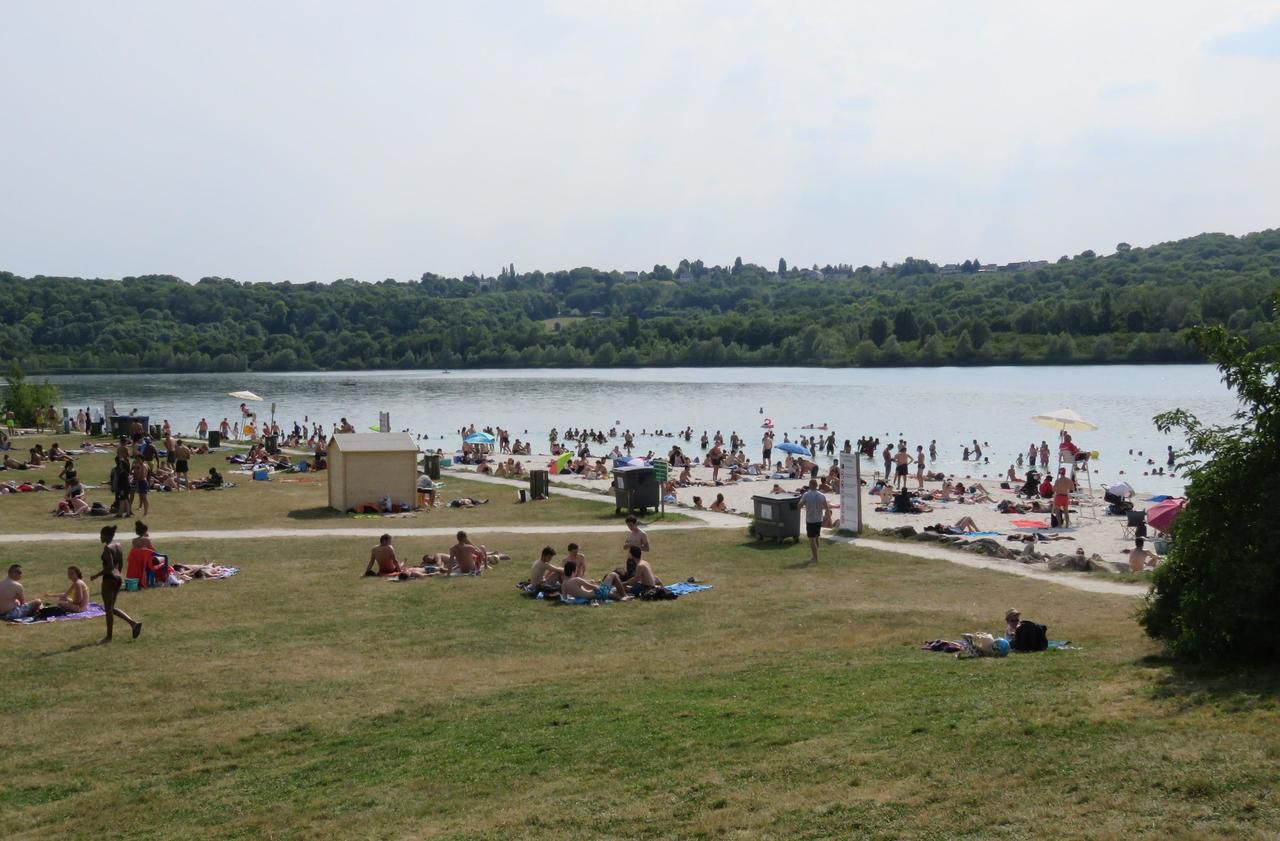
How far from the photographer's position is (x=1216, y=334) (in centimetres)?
1000

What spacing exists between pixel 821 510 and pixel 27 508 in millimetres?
16780

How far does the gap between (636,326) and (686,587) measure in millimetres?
159570

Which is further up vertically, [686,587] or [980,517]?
[686,587]

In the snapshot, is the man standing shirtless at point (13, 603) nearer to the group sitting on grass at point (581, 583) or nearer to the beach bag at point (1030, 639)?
the group sitting on grass at point (581, 583)

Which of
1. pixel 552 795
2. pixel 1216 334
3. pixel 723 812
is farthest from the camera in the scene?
pixel 1216 334

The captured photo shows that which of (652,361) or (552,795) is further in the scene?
(652,361)

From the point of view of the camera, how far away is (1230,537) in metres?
9.27

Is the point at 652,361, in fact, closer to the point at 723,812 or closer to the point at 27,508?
the point at 27,508

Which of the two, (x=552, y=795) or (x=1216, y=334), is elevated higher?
(x=1216, y=334)

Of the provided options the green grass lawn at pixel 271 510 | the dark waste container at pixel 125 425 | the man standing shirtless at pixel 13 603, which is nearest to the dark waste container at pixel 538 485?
the green grass lawn at pixel 271 510

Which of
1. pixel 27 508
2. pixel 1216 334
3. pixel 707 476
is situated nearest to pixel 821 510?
pixel 1216 334

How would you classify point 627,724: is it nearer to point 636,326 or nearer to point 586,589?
point 586,589

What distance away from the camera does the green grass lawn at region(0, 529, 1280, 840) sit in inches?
275

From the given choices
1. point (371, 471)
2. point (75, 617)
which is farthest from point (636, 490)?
point (75, 617)
